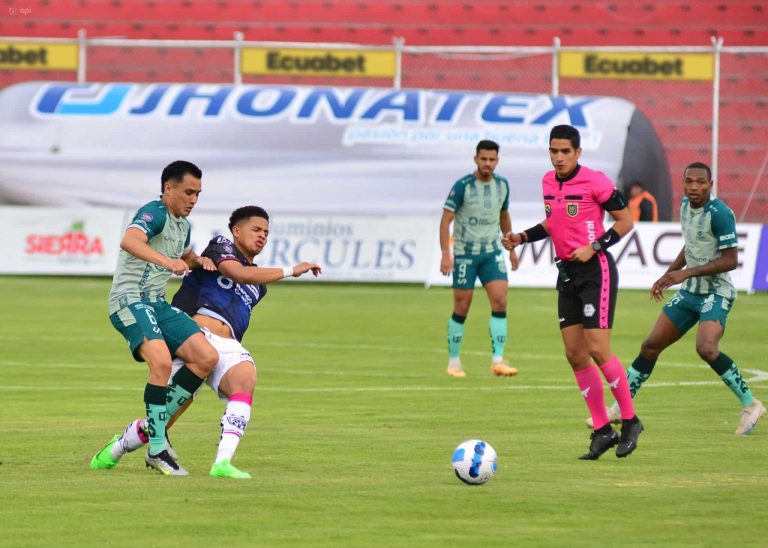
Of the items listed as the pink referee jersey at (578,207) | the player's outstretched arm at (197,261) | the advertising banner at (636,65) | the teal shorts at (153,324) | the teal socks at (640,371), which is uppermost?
the advertising banner at (636,65)

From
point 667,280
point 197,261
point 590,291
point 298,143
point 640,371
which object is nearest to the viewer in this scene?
point 197,261

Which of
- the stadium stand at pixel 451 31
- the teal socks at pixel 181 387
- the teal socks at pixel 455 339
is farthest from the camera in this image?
the stadium stand at pixel 451 31

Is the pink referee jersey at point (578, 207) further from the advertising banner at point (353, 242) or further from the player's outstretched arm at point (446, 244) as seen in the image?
the advertising banner at point (353, 242)

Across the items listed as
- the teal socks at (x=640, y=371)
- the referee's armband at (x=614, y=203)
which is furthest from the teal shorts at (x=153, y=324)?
the teal socks at (x=640, y=371)

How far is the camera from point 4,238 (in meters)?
30.7

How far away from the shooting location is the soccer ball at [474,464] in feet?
30.4

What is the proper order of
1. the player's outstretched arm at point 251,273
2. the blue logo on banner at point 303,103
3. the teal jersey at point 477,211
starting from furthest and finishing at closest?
the blue logo on banner at point 303,103
the teal jersey at point 477,211
the player's outstretched arm at point 251,273

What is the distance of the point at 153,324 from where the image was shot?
9914mm

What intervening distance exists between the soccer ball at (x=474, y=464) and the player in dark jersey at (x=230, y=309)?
50.5 inches

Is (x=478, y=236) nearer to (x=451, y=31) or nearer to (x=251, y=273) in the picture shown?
(x=251, y=273)

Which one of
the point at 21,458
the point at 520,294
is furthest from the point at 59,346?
the point at 520,294

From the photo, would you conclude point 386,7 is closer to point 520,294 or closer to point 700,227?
point 520,294

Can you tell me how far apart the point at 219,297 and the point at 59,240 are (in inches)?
826

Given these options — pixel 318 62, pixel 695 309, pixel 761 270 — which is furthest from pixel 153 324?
pixel 318 62
